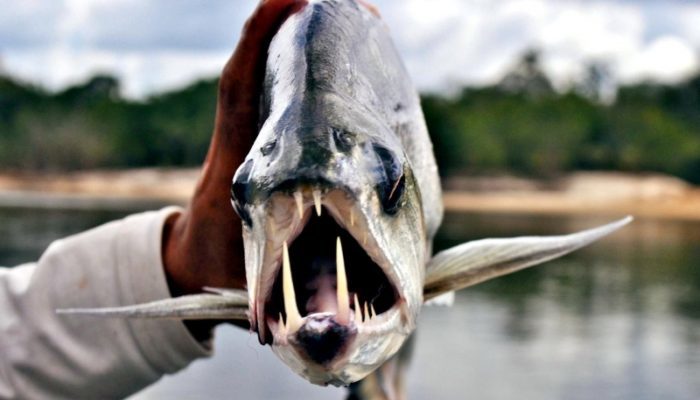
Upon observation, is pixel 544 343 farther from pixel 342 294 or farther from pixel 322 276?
pixel 342 294

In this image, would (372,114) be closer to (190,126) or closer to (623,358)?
(623,358)

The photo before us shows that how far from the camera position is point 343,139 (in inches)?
61.4

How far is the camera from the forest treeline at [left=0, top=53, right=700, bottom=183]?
46375 mm

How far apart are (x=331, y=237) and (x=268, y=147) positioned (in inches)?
6.8

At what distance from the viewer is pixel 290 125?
158 cm

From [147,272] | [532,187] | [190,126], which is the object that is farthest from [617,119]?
[147,272]

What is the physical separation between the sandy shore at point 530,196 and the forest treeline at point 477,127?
2.22 feet

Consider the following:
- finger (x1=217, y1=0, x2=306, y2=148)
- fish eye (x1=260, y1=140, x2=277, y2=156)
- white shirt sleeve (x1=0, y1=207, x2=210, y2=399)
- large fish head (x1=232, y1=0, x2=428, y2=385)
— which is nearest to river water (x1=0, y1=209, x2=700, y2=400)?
white shirt sleeve (x1=0, y1=207, x2=210, y2=399)

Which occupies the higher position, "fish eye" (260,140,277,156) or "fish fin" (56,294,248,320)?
"fish eye" (260,140,277,156)

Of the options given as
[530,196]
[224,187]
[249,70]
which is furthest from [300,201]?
[530,196]

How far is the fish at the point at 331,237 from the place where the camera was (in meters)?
1.43

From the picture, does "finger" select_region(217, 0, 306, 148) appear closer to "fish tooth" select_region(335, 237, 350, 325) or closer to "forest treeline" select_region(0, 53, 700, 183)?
"fish tooth" select_region(335, 237, 350, 325)

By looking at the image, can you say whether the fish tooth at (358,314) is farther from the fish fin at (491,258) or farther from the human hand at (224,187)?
the human hand at (224,187)

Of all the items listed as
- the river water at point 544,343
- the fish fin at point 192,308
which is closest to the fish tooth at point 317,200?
the fish fin at point 192,308
